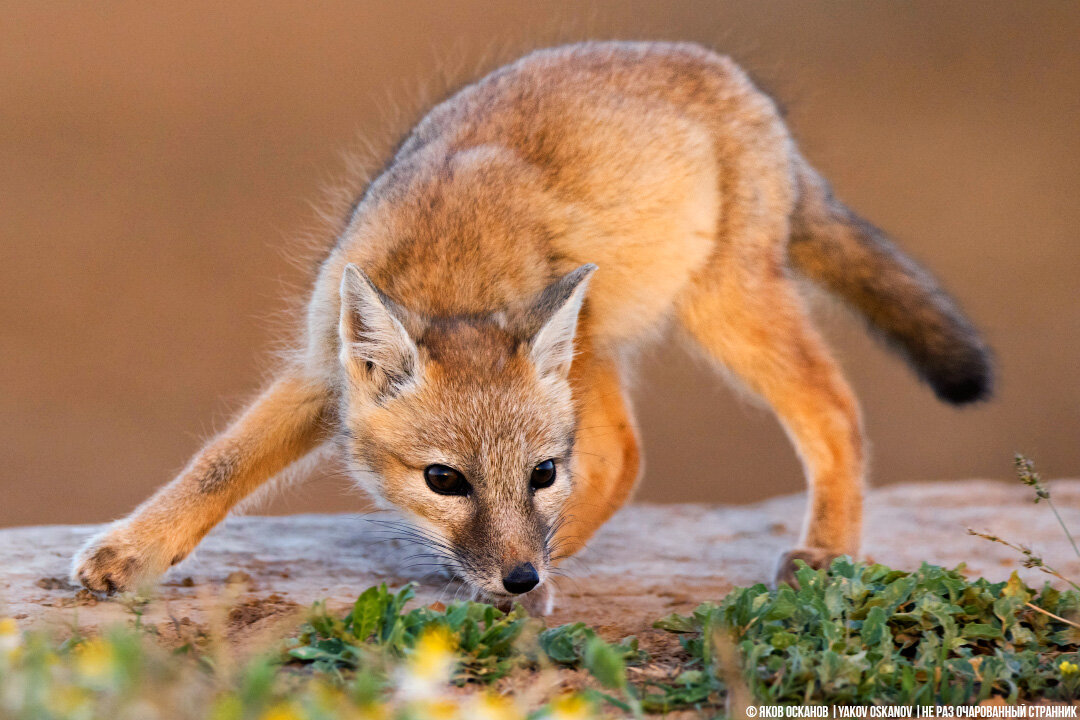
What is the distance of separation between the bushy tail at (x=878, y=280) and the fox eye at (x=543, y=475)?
5.23 feet

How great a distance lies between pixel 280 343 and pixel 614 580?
55.9 inches

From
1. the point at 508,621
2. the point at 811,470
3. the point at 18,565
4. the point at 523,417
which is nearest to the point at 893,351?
the point at 811,470

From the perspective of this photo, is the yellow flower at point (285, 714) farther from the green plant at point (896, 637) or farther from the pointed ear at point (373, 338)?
the pointed ear at point (373, 338)

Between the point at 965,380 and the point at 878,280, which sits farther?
the point at 878,280

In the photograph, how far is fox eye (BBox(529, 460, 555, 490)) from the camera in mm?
2730

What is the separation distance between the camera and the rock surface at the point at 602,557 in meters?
2.67

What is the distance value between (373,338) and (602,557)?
4.56 ft

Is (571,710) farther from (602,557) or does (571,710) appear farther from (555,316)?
(602,557)

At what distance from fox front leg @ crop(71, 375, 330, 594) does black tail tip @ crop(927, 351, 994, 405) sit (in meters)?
2.14

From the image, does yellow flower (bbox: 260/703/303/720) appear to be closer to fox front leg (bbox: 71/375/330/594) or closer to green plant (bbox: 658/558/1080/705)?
green plant (bbox: 658/558/1080/705)

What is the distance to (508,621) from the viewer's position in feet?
7.57

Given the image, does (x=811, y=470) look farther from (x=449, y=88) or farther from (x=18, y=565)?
(x=18, y=565)

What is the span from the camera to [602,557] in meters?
3.65

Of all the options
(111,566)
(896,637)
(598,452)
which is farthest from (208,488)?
(896,637)
